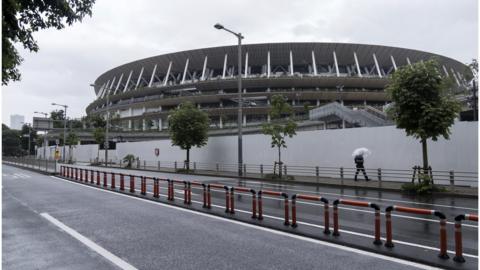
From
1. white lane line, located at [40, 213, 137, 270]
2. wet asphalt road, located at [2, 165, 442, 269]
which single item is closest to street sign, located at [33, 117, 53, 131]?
wet asphalt road, located at [2, 165, 442, 269]

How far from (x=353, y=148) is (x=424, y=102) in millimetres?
7110

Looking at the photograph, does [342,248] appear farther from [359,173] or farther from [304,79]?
[304,79]

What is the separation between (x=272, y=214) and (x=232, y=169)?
22.1 m

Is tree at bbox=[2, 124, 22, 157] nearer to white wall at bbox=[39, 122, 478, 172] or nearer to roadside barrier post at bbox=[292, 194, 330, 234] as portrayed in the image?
white wall at bbox=[39, 122, 478, 172]

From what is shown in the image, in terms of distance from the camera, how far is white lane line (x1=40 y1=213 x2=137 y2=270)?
21.1 feet

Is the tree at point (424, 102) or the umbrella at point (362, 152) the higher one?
the tree at point (424, 102)

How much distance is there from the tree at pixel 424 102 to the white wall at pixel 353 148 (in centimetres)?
212

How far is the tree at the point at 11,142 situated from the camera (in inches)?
4638

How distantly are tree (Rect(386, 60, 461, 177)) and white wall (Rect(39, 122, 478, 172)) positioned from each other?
212 centimetres

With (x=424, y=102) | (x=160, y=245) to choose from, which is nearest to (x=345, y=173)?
(x=424, y=102)

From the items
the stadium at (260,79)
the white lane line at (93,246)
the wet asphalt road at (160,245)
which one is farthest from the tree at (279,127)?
the stadium at (260,79)

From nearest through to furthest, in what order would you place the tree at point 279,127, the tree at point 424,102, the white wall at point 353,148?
the tree at point 424,102, the white wall at point 353,148, the tree at point 279,127

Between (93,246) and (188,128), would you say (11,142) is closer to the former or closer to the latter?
(188,128)

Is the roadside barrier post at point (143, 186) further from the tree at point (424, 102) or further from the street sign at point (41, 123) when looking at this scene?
the street sign at point (41, 123)
